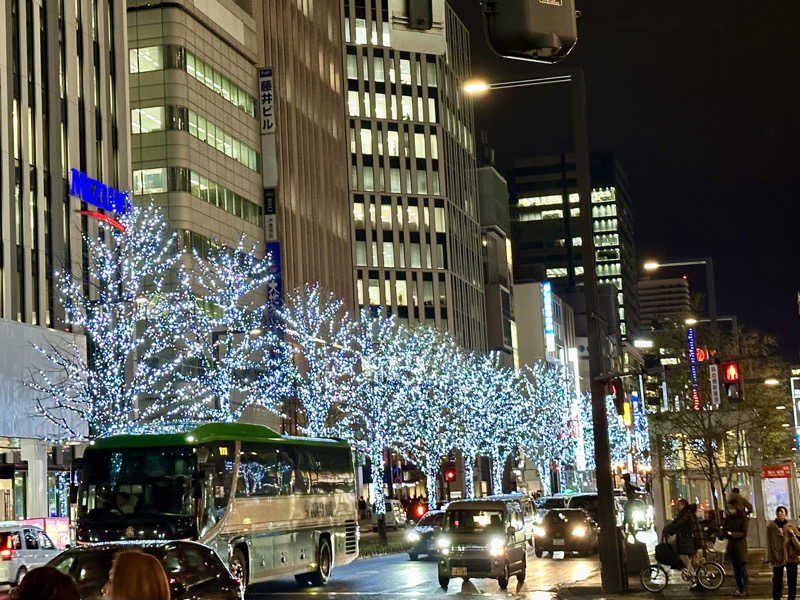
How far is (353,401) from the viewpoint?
79812mm

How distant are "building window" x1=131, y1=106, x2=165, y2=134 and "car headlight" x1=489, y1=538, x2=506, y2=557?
52.0 metres

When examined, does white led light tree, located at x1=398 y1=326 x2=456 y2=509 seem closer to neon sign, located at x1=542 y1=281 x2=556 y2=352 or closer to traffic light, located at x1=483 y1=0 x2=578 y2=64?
traffic light, located at x1=483 y1=0 x2=578 y2=64

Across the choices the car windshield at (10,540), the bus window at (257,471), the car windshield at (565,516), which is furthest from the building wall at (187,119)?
the car windshield at (10,540)

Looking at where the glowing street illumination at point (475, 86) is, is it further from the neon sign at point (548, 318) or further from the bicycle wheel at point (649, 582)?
the neon sign at point (548, 318)

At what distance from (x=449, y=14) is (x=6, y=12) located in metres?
91.7

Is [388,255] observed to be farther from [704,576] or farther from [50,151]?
[704,576]

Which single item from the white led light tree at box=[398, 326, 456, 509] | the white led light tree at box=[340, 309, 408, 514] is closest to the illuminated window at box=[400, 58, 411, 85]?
the white led light tree at box=[398, 326, 456, 509]

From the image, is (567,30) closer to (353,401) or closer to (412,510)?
(412,510)

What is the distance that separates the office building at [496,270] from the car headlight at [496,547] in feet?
388

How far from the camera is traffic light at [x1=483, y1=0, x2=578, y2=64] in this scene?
17.7ft

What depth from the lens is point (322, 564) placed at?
103 feet

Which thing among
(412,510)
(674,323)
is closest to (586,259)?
(674,323)

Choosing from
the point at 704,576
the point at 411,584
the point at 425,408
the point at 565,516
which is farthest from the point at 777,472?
the point at 425,408

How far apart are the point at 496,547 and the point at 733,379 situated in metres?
6.14
